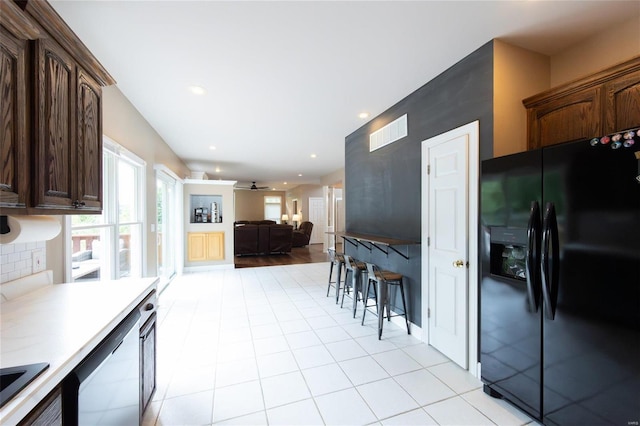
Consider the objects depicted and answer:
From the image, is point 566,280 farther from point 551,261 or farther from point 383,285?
point 383,285

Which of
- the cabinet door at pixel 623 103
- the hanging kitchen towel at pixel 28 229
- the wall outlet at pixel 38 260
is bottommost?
the wall outlet at pixel 38 260

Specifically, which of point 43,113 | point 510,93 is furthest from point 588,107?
point 43,113

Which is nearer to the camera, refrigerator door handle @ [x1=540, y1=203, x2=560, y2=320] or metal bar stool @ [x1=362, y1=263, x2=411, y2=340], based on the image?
refrigerator door handle @ [x1=540, y1=203, x2=560, y2=320]

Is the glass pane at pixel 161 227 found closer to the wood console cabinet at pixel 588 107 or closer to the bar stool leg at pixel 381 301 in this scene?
the bar stool leg at pixel 381 301

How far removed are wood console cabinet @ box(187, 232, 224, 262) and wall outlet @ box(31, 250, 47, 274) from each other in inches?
186

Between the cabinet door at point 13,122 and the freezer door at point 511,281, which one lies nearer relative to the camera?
the cabinet door at point 13,122

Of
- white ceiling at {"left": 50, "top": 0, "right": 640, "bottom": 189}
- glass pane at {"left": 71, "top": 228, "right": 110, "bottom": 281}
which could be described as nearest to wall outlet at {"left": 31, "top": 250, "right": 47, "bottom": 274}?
glass pane at {"left": 71, "top": 228, "right": 110, "bottom": 281}

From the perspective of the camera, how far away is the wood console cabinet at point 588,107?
1571mm

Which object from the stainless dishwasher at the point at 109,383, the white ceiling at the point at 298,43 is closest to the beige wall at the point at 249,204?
the white ceiling at the point at 298,43

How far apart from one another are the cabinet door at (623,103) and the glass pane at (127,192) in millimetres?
4278

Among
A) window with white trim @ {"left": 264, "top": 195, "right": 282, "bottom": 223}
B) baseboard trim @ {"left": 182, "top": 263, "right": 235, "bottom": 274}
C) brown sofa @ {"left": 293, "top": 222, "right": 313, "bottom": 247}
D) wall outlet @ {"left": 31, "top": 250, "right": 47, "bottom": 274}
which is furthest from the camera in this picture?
window with white trim @ {"left": 264, "top": 195, "right": 282, "bottom": 223}

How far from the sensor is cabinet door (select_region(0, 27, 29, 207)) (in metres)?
1.03

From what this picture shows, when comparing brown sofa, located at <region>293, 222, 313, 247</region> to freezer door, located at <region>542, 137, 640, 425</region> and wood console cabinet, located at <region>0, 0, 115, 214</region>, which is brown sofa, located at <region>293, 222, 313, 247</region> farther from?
freezer door, located at <region>542, 137, 640, 425</region>

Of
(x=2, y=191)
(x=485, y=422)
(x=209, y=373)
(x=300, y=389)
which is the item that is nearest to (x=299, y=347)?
(x=300, y=389)
